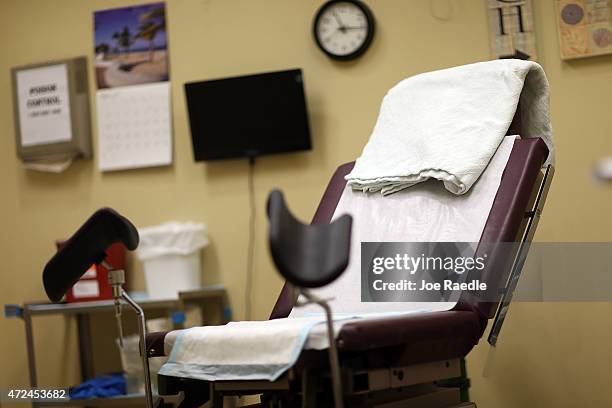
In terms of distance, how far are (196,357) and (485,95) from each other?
45.1 inches

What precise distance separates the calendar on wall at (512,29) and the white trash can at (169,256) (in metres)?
1.44

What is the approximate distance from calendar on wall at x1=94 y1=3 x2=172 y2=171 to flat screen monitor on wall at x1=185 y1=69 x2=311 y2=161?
0.21 metres

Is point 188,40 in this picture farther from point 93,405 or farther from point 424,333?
point 424,333

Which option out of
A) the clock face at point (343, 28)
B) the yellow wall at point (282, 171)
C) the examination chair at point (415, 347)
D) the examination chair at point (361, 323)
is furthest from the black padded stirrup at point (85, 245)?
the clock face at point (343, 28)

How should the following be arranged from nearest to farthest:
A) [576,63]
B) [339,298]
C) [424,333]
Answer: [424,333] < [339,298] < [576,63]

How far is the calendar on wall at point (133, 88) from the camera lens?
369 cm

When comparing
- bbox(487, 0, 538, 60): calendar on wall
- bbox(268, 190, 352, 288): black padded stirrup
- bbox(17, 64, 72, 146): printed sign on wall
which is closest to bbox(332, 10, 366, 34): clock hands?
bbox(487, 0, 538, 60): calendar on wall

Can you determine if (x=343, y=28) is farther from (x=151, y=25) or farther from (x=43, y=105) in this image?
(x=43, y=105)

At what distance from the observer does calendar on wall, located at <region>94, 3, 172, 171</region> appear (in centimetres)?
369

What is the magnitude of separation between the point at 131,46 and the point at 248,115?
0.69 metres

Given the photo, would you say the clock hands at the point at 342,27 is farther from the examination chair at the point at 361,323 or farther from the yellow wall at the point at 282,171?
the examination chair at the point at 361,323

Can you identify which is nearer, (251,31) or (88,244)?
(88,244)

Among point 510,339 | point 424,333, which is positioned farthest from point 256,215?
point 424,333

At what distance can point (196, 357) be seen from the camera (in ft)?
5.74
